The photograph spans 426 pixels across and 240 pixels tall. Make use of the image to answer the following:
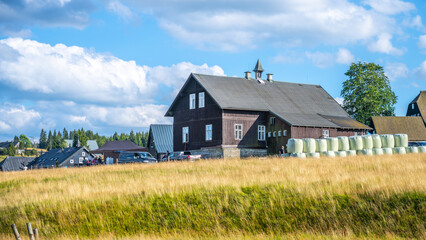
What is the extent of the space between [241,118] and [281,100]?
6787 mm

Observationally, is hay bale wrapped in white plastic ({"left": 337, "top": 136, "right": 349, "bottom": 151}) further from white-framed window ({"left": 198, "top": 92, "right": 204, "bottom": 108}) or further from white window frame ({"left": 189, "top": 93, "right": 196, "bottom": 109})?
white window frame ({"left": 189, "top": 93, "right": 196, "bottom": 109})

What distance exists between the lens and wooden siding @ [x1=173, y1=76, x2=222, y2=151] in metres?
47.6

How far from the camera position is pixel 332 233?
14344 mm

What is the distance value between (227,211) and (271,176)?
424cm

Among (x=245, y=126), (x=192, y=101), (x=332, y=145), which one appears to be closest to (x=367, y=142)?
(x=332, y=145)

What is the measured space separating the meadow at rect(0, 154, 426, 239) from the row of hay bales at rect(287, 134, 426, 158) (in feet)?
38.8

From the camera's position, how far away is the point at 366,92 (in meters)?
67.1

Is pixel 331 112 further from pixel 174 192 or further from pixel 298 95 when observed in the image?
pixel 174 192

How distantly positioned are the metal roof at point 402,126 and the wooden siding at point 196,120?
27.6m

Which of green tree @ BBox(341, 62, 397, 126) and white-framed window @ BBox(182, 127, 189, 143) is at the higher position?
green tree @ BBox(341, 62, 397, 126)

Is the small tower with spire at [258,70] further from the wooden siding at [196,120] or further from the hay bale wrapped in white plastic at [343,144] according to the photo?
the hay bale wrapped in white plastic at [343,144]

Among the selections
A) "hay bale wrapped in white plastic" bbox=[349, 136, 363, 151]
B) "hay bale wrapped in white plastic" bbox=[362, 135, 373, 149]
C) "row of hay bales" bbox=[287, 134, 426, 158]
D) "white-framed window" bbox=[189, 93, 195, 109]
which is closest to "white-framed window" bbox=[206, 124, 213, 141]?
"white-framed window" bbox=[189, 93, 195, 109]

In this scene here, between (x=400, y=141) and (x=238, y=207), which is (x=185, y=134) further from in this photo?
(x=238, y=207)

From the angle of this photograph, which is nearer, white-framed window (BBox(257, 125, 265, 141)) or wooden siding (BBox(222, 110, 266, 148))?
wooden siding (BBox(222, 110, 266, 148))
